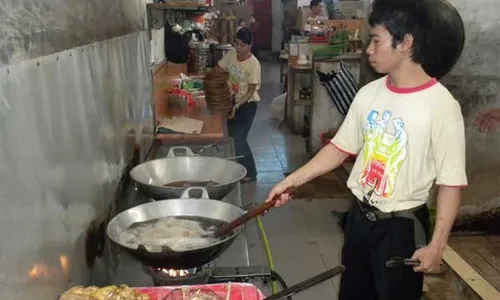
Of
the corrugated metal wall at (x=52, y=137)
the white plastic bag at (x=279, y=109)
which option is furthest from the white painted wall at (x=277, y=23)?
the corrugated metal wall at (x=52, y=137)

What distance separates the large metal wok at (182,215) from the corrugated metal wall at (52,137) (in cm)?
12

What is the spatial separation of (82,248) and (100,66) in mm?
758

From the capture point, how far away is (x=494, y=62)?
3816 millimetres

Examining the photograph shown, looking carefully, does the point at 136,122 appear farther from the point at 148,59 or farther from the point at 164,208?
the point at 164,208

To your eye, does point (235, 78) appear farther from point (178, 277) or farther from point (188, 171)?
point (178, 277)

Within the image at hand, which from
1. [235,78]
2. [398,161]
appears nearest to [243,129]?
[235,78]

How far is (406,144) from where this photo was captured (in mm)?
1781

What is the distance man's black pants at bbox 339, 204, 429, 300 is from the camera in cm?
190

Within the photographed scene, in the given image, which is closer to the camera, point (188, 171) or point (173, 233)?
point (173, 233)

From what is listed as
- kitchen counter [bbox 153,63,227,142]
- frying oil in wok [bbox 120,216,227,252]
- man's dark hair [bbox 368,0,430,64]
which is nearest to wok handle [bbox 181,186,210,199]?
frying oil in wok [bbox 120,216,227,252]

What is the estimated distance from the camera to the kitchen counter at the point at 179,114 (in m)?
3.48

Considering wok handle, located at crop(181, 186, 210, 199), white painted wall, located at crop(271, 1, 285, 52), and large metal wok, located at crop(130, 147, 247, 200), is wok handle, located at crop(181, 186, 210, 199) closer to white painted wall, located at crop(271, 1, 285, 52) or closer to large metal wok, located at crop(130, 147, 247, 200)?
large metal wok, located at crop(130, 147, 247, 200)

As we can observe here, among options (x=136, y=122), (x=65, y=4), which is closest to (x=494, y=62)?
(x=136, y=122)

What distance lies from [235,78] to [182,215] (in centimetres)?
361
